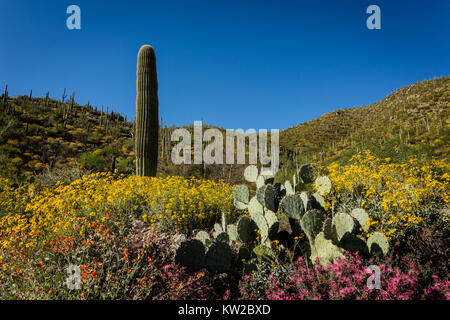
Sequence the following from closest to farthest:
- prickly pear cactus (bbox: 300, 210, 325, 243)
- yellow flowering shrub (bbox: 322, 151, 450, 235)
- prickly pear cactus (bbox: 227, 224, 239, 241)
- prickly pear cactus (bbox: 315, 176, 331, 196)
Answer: prickly pear cactus (bbox: 300, 210, 325, 243) → yellow flowering shrub (bbox: 322, 151, 450, 235) → prickly pear cactus (bbox: 227, 224, 239, 241) → prickly pear cactus (bbox: 315, 176, 331, 196)

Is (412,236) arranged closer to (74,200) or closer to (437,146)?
(74,200)

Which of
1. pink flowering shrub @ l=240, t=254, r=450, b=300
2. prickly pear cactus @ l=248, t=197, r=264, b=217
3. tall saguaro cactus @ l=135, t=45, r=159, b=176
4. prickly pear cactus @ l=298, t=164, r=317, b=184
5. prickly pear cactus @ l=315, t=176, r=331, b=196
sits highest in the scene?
tall saguaro cactus @ l=135, t=45, r=159, b=176

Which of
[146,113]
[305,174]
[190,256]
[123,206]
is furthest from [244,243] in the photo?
[146,113]

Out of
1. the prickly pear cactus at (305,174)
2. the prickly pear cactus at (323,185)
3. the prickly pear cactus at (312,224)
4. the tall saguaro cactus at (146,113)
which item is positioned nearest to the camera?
the prickly pear cactus at (312,224)

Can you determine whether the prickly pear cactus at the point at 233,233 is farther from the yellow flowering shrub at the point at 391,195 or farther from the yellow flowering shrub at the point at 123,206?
the yellow flowering shrub at the point at 391,195

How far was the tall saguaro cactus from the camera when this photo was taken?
7.99 meters

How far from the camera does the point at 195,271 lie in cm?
264

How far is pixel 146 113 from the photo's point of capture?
826 centimetres

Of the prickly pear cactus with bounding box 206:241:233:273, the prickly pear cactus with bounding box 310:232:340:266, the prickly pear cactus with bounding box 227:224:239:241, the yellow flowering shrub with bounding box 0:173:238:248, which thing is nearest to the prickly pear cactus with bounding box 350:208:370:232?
the prickly pear cactus with bounding box 310:232:340:266

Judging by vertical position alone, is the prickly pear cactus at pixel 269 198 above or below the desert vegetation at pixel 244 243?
above

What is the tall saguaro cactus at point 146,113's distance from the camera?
7.99 metres

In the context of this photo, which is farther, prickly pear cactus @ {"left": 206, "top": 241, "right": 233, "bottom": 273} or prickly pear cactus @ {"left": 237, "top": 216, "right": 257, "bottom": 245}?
prickly pear cactus @ {"left": 237, "top": 216, "right": 257, "bottom": 245}

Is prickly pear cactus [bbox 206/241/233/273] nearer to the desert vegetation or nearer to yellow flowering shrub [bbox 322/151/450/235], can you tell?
the desert vegetation

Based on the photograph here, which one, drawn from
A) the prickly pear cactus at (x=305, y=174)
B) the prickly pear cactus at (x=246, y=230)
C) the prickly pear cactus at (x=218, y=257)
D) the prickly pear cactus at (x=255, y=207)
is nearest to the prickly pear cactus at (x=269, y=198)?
the prickly pear cactus at (x=255, y=207)
